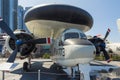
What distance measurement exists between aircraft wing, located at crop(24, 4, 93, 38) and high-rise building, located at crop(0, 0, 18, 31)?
4642 inches

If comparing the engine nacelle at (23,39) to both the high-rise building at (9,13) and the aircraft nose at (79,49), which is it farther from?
the high-rise building at (9,13)

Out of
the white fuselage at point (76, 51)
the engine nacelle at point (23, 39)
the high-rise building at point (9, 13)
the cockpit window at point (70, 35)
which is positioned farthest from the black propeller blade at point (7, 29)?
the high-rise building at point (9, 13)

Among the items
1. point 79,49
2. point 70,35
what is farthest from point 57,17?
point 79,49

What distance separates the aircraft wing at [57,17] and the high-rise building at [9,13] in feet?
387

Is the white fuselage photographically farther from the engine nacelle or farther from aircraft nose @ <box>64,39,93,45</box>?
the engine nacelle

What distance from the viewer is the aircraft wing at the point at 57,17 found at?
1984cm

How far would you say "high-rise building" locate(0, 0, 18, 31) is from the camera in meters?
140

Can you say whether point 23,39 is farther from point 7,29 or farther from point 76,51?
point 76,51

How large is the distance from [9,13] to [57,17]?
422ft

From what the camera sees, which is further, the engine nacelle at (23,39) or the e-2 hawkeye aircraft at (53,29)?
the engine nacelle at (23,39)

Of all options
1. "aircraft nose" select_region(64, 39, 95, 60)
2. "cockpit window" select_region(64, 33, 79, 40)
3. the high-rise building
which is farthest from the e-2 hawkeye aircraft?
the high-rise building

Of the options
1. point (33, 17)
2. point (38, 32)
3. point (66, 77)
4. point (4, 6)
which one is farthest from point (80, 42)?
point (4, 6)

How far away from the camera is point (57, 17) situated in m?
20.0

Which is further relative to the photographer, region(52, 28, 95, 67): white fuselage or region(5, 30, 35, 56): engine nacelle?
region(5, 30, 35, 56): engine nacelle
